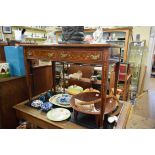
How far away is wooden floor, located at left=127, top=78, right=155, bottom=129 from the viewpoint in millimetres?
1947

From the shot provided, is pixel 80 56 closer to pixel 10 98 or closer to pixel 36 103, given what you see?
pixel 36 103

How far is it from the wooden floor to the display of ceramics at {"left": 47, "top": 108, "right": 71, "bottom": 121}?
108 cm

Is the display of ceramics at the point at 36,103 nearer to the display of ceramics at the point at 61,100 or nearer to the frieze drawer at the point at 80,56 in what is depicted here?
the display of ceramics at the point at 61,100

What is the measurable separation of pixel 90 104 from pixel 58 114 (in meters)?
0.30

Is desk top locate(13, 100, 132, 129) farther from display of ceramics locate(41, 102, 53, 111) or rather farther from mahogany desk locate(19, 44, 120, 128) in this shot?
mahogany desk locate(19, 44, 120, 128)

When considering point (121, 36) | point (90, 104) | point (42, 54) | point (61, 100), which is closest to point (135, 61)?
point (121, 36)

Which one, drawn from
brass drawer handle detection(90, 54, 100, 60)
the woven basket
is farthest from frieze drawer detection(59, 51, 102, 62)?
the woven basket

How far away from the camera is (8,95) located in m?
1.31
